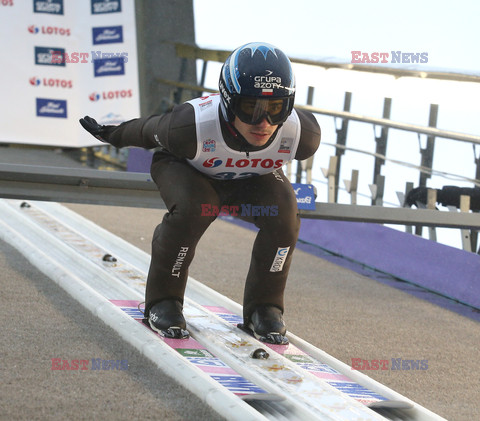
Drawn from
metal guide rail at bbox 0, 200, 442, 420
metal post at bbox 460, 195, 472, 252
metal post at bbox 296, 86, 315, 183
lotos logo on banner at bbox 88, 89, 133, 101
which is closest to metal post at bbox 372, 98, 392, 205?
metal post at bbox 296, 86, 315, 183

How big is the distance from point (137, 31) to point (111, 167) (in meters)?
1.94

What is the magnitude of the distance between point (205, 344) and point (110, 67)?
870 cm

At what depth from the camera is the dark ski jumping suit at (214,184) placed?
11.2 feet

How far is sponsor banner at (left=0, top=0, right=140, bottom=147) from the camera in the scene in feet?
36.9

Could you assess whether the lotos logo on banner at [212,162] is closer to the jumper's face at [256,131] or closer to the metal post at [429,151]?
the jumper's face at [256,131]

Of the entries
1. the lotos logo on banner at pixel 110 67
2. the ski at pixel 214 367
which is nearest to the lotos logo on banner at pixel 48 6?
the lotos logo on banner at pixel 110 67

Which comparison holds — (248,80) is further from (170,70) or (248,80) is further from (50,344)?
(170,70)

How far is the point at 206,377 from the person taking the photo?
114 inches

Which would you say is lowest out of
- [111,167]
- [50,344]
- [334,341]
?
[111,167]

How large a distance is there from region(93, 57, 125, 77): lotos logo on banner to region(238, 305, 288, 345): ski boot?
8.39 metres

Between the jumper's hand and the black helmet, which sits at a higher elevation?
the black helmet

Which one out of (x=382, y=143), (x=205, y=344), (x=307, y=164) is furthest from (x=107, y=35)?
(x=205, y=344)

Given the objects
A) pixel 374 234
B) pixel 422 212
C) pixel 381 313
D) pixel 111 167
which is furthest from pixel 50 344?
pixel 111 167

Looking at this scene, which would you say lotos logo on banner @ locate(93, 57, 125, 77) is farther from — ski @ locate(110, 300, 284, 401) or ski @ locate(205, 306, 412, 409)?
ski @ locate(205, 306, 412, 409)
